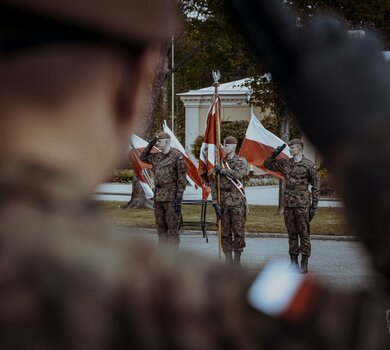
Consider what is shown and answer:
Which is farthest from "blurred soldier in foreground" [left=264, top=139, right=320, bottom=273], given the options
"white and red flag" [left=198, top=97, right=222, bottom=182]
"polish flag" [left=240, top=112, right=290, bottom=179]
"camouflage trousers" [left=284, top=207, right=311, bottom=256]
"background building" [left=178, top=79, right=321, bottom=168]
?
"background building" [left=178, top=79, right=321, bottom=168]

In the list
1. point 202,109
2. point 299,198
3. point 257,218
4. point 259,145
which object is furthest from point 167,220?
point 202,109

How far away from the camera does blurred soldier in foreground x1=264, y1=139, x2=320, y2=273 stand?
1396 centimetres

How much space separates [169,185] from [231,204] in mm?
1159

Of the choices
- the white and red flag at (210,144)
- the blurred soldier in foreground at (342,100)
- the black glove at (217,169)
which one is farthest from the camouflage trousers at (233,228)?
the blurred soldier in foreground at (342,100)

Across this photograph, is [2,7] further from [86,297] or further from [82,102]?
[86,297]

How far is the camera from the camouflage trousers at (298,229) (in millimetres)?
13984

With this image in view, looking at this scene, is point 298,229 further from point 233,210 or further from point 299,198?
point 233,210

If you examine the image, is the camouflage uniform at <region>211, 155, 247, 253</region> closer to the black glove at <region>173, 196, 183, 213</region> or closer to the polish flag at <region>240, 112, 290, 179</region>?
the black glove at <region>173, 196, 183, 213</region>

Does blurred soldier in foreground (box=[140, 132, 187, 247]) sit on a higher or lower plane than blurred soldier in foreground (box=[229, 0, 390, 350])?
lower

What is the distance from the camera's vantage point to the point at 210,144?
15.9 m

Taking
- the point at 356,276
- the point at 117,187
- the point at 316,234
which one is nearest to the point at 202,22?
the point at 316,234

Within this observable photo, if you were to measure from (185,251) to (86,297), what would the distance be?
0.12 m

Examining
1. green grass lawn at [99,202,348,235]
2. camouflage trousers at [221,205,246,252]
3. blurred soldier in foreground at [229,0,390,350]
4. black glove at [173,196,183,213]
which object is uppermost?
blurred soldier in foreground at [229,0,390,350]

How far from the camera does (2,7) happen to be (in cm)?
81
